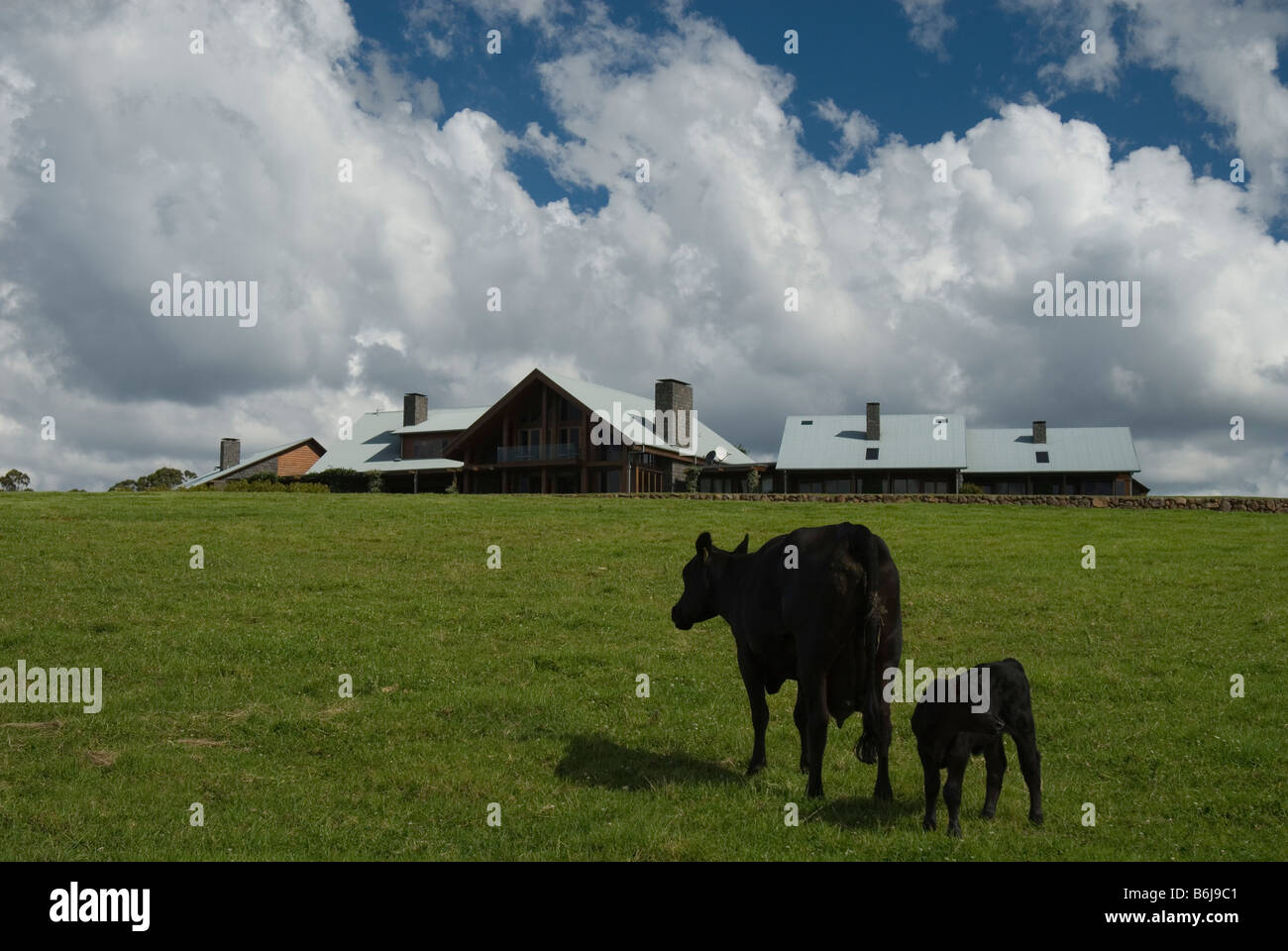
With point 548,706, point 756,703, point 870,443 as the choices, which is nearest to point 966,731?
point 756,703

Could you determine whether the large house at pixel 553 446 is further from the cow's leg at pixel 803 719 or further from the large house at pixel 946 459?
the cow's leg at pixel 803 719

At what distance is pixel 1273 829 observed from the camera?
9367mm

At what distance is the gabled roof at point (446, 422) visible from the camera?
70.0 metres

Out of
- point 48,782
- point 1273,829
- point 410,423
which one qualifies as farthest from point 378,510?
point 410,423

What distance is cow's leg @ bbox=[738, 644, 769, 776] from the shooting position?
1038 centimetres

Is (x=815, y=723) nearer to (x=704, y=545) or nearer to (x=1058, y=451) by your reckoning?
(x=704, y=545)

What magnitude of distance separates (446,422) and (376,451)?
6.21 metres

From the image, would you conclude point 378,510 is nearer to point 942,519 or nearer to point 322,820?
point 942,519

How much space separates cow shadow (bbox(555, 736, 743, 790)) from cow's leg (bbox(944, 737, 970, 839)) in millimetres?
2532

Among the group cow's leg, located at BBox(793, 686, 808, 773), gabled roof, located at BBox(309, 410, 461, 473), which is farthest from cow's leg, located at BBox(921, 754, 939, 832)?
gabled roof, located at BBox(309, 410, 461, 473)

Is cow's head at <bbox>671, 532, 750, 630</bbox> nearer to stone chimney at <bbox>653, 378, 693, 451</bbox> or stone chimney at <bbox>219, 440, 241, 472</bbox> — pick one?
stone chimney at <bbox>653, 378, 693, 451</bbox>

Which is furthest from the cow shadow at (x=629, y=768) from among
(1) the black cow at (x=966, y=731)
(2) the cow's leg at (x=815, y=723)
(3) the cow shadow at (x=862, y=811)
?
(1) the black cow at (x=966, y=731)

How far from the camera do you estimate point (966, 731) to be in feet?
27.1

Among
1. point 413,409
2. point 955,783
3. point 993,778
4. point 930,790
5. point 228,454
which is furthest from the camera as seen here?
point 228,454
